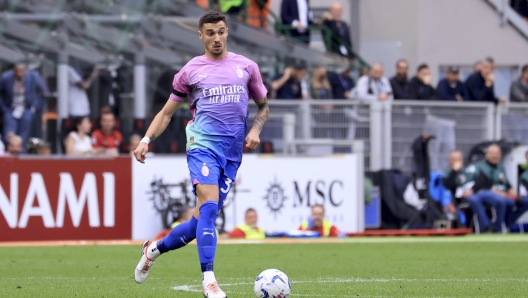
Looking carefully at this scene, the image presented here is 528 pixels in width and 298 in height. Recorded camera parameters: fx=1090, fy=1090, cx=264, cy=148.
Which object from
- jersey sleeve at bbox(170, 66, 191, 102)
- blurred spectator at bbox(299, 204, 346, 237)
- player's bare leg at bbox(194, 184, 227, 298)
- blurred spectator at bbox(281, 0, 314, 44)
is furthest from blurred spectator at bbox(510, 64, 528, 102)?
player's bare leg at bbox(194, 184, 227, 298)

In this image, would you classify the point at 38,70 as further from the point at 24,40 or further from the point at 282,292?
the point at 282,292

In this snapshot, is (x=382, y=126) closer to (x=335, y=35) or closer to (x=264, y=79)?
(x=264, y=79)

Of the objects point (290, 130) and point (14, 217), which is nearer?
point (14, 217)

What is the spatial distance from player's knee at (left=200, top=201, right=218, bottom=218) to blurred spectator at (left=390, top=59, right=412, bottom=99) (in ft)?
43.2

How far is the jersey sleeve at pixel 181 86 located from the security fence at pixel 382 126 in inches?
422

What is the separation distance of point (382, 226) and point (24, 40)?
23.3 feet

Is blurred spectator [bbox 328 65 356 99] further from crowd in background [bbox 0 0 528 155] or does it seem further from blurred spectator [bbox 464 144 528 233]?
blurred spectator [bbox 464 144 528 233]

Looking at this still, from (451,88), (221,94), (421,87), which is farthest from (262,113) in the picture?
(451,88)

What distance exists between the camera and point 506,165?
67.9ft

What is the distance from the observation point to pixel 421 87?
2134 centimetres

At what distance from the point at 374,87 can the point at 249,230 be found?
487 cm

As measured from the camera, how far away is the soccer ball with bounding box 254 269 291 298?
7.75 m

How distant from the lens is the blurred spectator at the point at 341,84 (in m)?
21.2

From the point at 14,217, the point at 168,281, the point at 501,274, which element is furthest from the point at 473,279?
the point at 14,217
